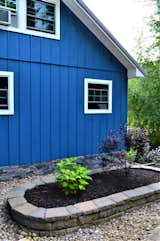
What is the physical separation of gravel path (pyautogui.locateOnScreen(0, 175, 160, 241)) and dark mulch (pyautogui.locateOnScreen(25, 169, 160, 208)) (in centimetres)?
48

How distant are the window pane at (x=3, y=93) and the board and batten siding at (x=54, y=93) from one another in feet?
0.69

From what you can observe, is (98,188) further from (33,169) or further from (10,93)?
(10,93)

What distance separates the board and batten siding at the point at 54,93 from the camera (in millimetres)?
5840

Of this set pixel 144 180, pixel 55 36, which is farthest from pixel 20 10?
pixel 144 180

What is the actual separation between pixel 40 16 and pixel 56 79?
1.53m

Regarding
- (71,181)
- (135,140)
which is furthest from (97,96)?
(71,181)

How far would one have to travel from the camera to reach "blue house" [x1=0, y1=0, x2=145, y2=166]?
579cm

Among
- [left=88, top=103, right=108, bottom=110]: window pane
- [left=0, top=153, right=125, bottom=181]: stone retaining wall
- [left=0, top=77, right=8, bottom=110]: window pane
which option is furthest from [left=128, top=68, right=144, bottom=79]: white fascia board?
[left=0, top=77, right=8, bottom=110]: window pane

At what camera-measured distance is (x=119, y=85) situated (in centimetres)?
788

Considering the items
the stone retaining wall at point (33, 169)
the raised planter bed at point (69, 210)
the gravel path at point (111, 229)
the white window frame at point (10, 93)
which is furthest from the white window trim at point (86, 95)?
the gravel path at point (111, 229)

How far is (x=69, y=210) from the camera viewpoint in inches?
146

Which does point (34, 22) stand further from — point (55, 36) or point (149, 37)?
point (149, 37)

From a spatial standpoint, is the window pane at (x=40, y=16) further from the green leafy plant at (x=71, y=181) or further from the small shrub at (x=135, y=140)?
the green leafy plant at (x=71, y=181)

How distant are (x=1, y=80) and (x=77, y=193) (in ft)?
9.67
